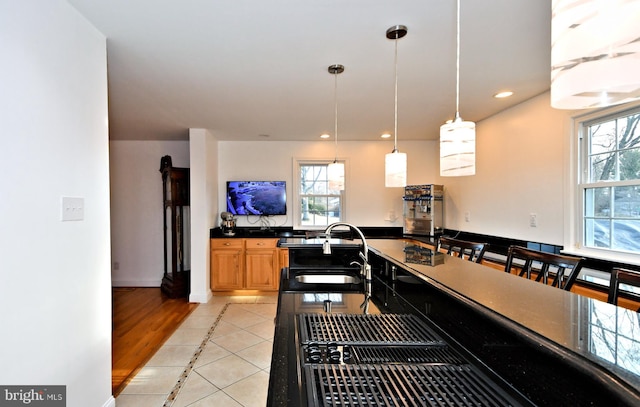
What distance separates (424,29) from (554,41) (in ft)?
3.98

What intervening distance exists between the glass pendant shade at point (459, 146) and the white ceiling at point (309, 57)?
2.28 ft

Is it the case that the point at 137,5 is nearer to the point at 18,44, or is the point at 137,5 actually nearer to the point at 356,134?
the point at 18,44

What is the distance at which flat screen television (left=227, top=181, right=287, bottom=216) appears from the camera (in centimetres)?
462

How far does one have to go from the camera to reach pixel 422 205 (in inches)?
171

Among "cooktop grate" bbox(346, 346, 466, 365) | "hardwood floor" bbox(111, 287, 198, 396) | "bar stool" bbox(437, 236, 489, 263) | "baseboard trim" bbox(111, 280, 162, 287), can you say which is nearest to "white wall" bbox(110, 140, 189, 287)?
"baseboard trim" bbox(111, 280, 162, 287)

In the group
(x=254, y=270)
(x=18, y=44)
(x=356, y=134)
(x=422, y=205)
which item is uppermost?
(x=356, y=134)

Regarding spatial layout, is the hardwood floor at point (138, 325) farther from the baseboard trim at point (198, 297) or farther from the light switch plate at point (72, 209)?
the light switch plate at point (72, 209)

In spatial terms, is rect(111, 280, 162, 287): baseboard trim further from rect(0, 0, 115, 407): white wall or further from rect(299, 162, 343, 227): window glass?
rect(0, 0, 115, 407): white wall

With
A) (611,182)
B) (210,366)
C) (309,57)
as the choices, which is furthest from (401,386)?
(611,182)

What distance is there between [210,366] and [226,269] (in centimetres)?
191

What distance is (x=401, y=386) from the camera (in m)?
0.72

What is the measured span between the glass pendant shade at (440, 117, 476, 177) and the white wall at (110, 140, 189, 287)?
428 centimetres

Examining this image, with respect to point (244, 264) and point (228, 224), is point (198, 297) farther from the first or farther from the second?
point (228, 224)

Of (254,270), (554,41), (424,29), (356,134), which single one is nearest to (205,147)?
(254,270)
